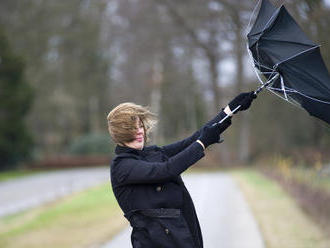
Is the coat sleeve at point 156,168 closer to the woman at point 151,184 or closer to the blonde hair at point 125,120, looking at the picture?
the woman at point 151,184

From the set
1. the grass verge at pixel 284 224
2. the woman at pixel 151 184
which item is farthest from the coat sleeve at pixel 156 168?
the grass verge at pixel 284 224

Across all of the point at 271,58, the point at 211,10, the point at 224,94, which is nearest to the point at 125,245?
the point at 271,58

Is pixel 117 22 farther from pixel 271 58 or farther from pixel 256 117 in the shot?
pixel 271 58

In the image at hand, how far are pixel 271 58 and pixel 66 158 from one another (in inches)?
1881

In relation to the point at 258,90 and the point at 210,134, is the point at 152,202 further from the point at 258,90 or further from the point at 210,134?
the point at 258,90

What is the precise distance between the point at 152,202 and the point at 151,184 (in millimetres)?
117

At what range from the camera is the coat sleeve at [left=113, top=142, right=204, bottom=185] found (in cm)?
346

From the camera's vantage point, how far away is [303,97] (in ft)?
12.2

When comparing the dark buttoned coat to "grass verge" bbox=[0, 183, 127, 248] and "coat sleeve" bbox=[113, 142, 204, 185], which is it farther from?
"grass verge" bbox=[0, 183, 127, 248]

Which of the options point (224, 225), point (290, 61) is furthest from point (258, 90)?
point (224, 225)

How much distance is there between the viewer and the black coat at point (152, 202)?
359 centimetres

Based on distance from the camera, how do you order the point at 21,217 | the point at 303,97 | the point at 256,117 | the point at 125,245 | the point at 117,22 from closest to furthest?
the point at 303,97, the point at 125,245, the point at 21,217, the point at 117,22, the point at 256,117

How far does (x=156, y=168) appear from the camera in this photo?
11.6 feet

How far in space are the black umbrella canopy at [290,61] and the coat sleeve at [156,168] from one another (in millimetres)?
785
